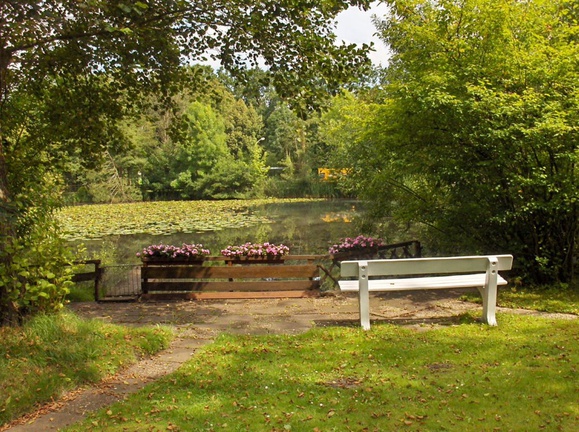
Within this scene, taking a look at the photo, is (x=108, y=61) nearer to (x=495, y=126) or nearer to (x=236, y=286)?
(x=236, y=286)

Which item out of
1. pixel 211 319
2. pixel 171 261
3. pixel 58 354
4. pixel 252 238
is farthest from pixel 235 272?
pixel 252 238

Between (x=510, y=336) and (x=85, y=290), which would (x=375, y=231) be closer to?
(x=85, y=290)

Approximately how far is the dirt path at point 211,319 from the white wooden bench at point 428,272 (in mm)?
523

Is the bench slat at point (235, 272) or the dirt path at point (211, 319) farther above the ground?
the bench slat at point (235, 272)

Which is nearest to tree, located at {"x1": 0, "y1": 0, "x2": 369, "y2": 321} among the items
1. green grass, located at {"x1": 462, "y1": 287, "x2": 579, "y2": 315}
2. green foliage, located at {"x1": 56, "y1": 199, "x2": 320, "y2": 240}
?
green grass, located at {"x1": 462, "y1": 287, "x2": 579, "y2": 315}

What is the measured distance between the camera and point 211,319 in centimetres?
709

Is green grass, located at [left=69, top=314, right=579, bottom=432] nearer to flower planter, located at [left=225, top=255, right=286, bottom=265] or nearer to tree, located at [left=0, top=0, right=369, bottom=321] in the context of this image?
tree, located at [left=0, top=0, right=369, bottom=321]

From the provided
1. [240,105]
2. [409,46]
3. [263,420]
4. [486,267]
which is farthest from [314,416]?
[240,105]

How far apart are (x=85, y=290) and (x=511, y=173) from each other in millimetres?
9441

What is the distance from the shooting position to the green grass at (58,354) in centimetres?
384

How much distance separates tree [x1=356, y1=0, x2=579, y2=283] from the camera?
7344 millimetres

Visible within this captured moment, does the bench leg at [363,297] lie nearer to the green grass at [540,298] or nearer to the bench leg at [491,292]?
the bench leg at [491,292]

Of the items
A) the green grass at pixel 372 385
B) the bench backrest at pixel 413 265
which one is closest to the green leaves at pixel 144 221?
the bench backrest at pixel 413 265

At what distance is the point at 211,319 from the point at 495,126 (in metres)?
5.20
